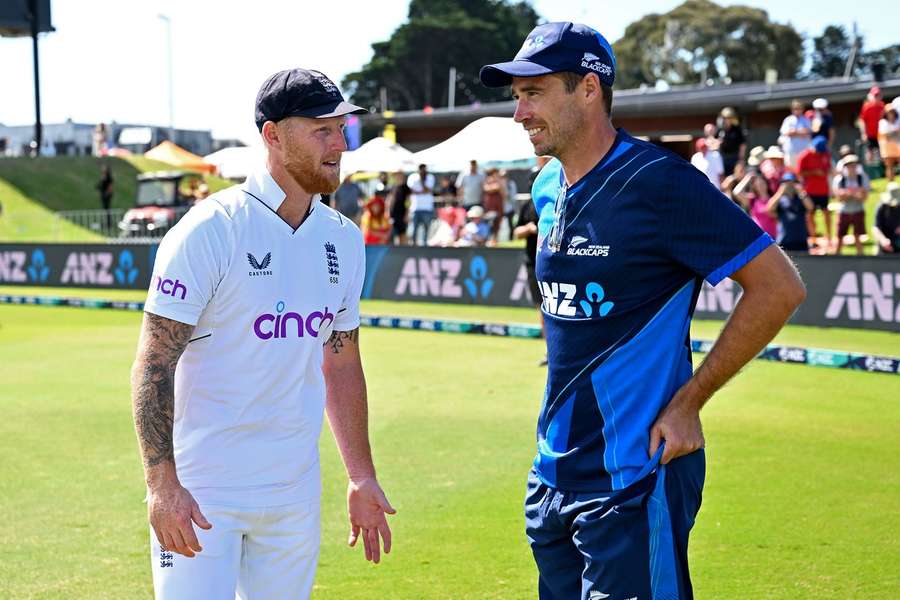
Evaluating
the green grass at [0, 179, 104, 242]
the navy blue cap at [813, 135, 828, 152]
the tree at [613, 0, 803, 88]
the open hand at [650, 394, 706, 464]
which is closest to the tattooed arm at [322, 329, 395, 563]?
the open hand at [650, 394, 706, 464]

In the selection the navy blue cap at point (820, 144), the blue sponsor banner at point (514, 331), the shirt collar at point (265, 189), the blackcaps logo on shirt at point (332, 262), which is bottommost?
the blue sponsor banner at point (514, 331)

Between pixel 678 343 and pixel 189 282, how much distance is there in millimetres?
1373

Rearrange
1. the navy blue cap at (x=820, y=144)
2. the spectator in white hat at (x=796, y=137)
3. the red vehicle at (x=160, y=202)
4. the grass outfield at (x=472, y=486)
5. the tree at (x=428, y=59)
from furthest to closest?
1. the tree at (x=428, y=59)
2. the red vehicle at (x=160, y=202)
3. the spectator in white hat at (x=796, y=137)
4. the navy blue cap at (x=820, y=144)
5. the grass outfield at (x=472, y=486)

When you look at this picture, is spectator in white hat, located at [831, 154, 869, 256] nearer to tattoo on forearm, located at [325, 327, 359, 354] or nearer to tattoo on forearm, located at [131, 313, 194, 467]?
tattoo on forearm, located at [325, 327, 359, 354]

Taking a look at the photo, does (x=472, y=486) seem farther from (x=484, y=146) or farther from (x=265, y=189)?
(x=484, y=146)

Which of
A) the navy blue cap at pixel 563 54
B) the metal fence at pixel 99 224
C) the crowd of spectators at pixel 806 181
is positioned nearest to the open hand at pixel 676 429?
the navy blue cap at pixel 563 54

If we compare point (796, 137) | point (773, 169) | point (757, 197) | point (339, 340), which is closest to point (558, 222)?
point (339, 340)

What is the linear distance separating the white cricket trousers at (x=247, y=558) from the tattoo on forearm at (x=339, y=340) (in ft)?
1.80

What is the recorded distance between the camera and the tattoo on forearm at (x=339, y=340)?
409cm

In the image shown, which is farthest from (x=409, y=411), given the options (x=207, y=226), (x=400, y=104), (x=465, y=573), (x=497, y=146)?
(x=400, y=104)

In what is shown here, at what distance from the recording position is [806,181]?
65.3 feet

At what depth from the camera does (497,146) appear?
24.4m

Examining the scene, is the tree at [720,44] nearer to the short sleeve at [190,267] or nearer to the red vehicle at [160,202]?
the red vehicle at [160,202]

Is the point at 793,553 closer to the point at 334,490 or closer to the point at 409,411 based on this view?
the point at 334,490
